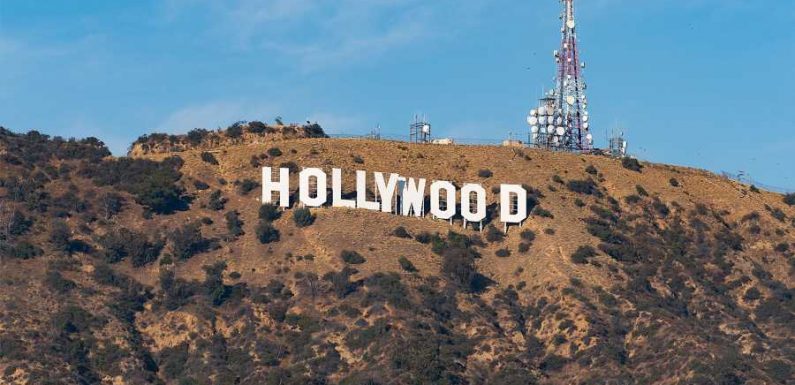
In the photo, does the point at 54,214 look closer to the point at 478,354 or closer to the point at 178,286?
the point at 178,286

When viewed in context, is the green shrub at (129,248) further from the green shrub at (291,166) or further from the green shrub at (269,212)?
the green shrub at (291,166)

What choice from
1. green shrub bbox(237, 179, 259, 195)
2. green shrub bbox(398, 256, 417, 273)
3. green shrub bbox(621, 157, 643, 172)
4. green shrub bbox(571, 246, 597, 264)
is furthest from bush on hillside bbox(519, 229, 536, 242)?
green shrub bbox(237, 179, 259, 195)

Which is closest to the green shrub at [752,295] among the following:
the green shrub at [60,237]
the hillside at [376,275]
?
the hillside at [376,275]

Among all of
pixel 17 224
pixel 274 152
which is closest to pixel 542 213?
pixel 274 152

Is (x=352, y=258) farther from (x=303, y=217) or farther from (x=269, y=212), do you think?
(x=269, y=212)

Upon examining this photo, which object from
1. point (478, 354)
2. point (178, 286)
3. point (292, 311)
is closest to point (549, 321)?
point (478, 354)
